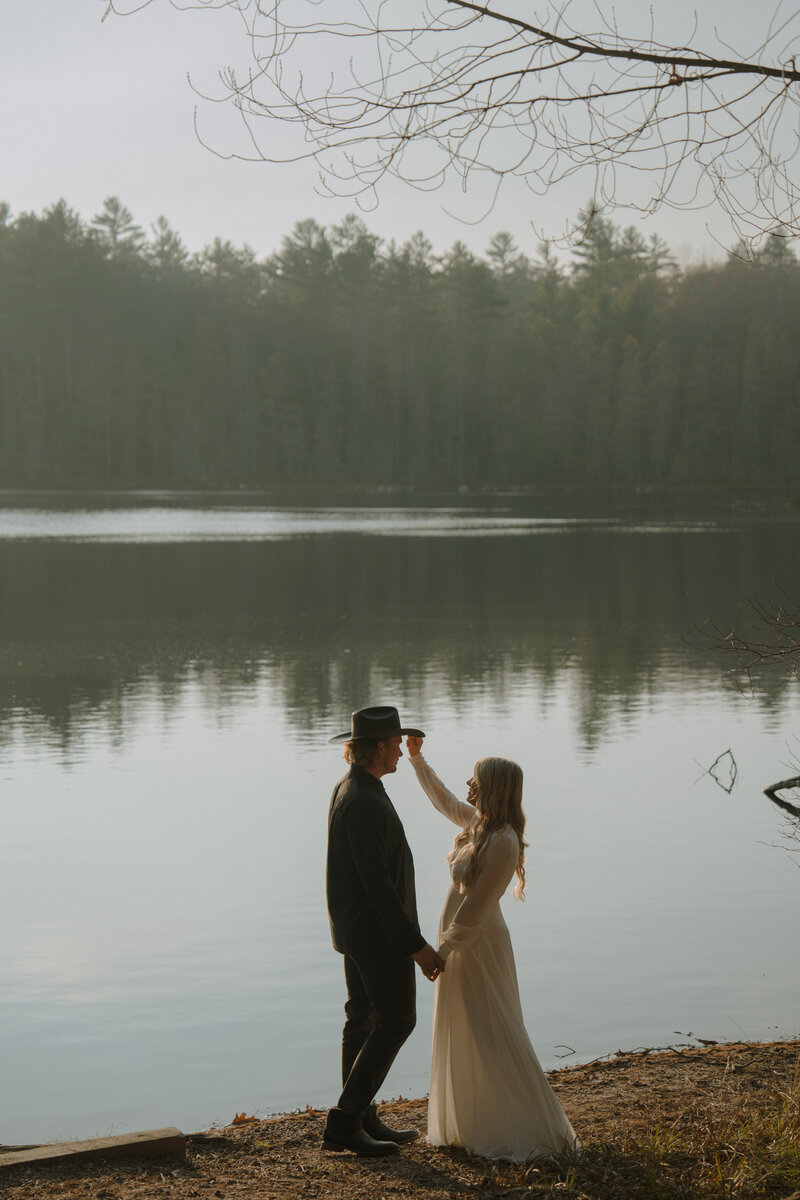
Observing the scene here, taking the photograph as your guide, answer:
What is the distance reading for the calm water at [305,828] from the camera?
768 cm

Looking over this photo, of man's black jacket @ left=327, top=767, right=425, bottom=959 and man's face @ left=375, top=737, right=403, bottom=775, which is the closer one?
man's black jacket @ left=327, top=767, right=425, bottom=959

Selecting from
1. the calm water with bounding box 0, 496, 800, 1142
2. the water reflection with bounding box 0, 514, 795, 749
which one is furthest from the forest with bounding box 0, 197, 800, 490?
the calm water with bounding box 0, 496, 800, 1142

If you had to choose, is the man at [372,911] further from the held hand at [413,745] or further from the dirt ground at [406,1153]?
the dirt ground at [406,1153]

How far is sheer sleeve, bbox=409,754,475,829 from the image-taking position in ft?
17.3

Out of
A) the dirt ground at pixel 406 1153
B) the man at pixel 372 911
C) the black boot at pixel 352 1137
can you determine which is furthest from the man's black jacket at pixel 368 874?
the dirt ground at pixel 406 1153

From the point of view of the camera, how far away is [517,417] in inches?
5079

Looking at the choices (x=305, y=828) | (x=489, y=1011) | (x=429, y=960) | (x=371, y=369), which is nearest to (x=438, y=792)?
(x=429, y=960)

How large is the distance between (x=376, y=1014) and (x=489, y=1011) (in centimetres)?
48

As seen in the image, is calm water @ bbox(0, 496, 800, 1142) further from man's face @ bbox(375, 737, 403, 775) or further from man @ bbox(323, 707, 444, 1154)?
man's face @ bbox(375, 737, 403, 775)

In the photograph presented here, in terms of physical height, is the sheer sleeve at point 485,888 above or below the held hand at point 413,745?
below

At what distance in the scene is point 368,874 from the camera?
4.80 m

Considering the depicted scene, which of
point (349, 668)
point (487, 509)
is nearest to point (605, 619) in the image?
point (349, 668)

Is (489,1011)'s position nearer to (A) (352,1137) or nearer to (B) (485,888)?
(B) (485,888)

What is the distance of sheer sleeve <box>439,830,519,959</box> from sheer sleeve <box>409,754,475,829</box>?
17.8 inches
